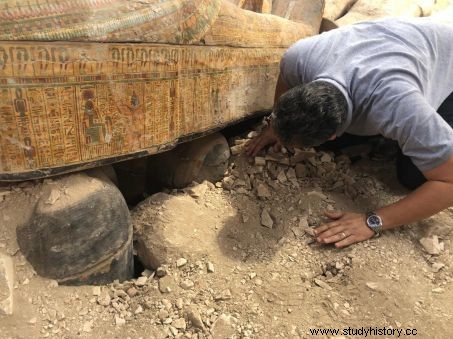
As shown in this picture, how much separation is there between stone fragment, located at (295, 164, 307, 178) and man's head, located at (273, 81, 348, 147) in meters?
0.72

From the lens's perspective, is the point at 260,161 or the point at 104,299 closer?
the point at 104,299

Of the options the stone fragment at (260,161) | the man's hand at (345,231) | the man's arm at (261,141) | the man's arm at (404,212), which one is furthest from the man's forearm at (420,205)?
the man's arm at (261,141)

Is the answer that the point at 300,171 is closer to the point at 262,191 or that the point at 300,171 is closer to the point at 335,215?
the point at 262,191

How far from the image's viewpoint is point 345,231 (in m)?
2.15

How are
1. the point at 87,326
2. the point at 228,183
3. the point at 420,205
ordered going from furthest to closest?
1. the point at 228,183
2. the point at 420,205
3. the point at 87,326

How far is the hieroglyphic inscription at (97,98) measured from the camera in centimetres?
154

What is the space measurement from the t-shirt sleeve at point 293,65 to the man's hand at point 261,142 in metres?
0.39

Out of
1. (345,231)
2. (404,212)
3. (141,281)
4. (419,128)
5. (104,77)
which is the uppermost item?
(104,77)

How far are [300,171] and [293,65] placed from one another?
68cm

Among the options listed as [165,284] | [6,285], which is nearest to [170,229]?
[165,284]

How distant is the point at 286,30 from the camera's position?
295cm

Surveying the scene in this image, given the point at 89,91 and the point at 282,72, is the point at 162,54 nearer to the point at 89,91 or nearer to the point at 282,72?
the point at 89,91

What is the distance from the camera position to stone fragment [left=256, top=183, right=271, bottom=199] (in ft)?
8.09

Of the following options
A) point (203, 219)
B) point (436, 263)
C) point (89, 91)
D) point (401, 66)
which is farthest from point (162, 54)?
point (436, 263)
